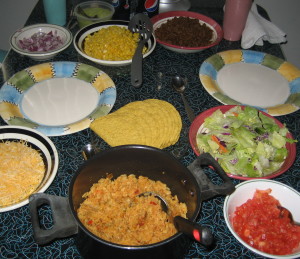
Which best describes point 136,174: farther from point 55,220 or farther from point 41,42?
point 41,42

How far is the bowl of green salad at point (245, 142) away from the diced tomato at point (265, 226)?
0.13 metres

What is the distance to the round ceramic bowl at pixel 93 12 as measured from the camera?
7.23ft

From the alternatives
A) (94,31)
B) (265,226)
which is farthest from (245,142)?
(94,31)

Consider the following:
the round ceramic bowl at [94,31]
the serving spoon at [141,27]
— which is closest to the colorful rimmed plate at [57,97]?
the round ceramic bowl at [94,31]

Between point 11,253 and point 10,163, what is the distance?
0.35 m

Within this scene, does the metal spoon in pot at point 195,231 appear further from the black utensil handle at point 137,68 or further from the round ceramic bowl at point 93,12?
the round ceramic bowl at point 93,12

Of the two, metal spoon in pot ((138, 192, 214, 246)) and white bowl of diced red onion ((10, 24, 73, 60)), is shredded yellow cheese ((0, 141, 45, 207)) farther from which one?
white bowl of diced red onion ((10, 24, 73, 60))

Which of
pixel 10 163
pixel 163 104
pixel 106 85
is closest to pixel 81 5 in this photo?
pixel 106 85

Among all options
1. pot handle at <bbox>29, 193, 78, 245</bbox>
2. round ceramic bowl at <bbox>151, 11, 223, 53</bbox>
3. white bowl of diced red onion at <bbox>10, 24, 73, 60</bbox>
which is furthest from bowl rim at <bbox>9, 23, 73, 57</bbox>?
pot handle at <bbox>29, 193, 78, 245</bbox>

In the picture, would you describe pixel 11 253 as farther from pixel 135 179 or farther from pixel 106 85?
pixel 106 85

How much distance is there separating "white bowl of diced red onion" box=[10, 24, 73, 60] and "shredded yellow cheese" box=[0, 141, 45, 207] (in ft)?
2.51

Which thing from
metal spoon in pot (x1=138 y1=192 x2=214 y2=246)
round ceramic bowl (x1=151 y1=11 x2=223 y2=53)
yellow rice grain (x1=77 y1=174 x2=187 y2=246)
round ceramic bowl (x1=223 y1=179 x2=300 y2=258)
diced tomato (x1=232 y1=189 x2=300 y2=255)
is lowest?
diced tomato (x1=232 y1=189 x2=300 y2=255)

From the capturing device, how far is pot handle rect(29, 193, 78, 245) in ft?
2.81

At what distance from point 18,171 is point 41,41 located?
42.8 inches
